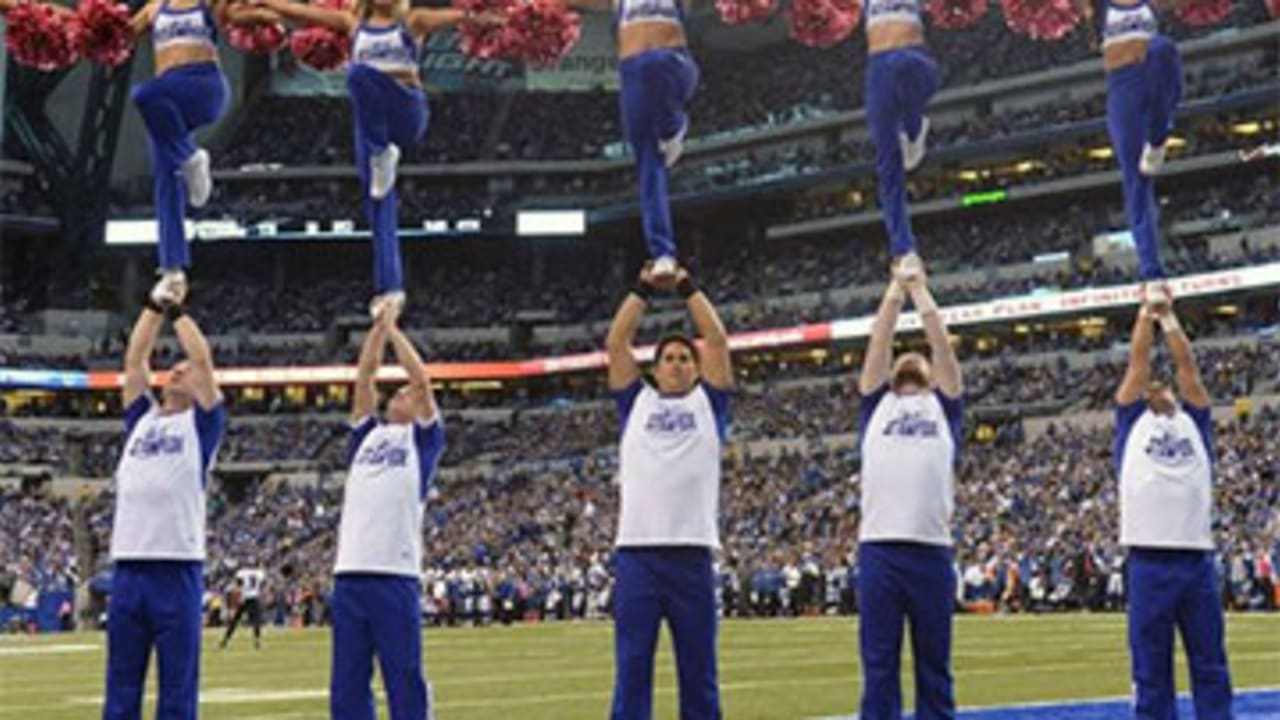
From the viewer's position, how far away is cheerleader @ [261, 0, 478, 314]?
29.6 ft

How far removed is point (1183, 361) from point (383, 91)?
423 centimetres

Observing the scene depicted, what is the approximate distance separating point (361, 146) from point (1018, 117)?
164 feet

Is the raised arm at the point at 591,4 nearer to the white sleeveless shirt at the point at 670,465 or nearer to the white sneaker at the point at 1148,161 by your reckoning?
the white sleeveless shirt at the point at 670,465

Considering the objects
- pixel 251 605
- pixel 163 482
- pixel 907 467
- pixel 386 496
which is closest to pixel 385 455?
pixel 386 496

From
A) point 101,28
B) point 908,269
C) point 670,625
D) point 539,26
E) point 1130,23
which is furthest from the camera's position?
point 539,26

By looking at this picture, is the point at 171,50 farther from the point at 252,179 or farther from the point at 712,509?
the point at 252,179

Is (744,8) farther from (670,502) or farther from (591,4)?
(670,502)

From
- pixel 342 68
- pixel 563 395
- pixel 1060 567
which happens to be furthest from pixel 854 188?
pixel 342 68

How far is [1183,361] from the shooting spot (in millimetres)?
9156

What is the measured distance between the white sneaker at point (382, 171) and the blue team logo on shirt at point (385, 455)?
1.29 metres

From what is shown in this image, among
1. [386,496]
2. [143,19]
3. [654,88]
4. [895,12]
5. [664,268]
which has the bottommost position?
[386,496]

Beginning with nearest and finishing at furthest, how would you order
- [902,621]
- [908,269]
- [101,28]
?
[902,621]
[908,269]
[101,28]

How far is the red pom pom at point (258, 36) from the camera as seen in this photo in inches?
389

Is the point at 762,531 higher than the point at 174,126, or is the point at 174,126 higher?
the point at 762,531
